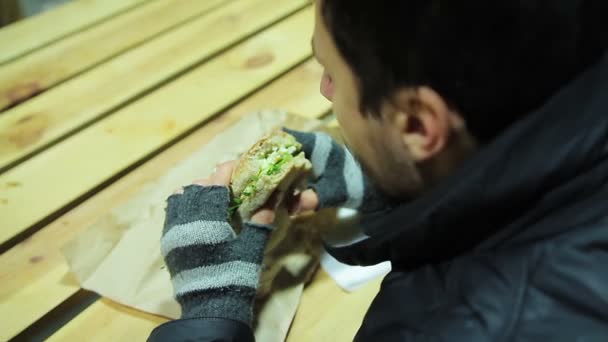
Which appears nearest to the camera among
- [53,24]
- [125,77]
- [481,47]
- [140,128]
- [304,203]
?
[481,47]

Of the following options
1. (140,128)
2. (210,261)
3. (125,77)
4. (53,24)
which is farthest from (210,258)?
(53,24)

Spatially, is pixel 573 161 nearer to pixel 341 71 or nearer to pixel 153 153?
pixel 341 71

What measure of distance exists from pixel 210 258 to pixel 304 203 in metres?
0.16

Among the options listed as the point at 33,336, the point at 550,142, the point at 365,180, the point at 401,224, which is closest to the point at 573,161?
the point at 550,142

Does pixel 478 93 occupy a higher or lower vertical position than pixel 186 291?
higher

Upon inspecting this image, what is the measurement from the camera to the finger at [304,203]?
803 millimetres

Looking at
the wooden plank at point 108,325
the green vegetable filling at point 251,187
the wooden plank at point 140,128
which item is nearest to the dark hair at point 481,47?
the green vegetable filling at point 251,187

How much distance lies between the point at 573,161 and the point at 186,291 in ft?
1.29

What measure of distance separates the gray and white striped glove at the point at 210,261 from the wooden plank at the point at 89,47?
1.54 ft

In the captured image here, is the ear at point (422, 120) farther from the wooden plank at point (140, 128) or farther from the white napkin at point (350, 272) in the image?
the wooden plank at point (140, 128)

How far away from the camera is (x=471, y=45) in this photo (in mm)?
469

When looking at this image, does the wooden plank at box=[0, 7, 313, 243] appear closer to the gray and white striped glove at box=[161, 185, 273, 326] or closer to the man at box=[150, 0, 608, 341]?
the gray and white striped glove at box=[161, 185, 273, 326]

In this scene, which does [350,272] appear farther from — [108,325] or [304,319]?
[108,325]

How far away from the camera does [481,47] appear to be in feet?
1.54
